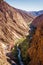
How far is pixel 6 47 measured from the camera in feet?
234

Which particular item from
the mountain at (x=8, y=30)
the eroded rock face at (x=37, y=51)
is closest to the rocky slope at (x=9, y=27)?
the mountain at (x=8, y=30)

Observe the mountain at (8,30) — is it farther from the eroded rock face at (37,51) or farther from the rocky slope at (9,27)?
the eroded rock face at (37,51)

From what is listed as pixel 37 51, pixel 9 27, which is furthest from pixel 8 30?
pixel 37 51

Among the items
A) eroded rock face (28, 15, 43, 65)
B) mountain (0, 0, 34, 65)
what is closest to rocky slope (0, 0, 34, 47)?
mountain (0, 0, 34, 65)

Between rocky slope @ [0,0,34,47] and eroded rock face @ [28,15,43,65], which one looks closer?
eroded rock face @ [28,15,43,65]

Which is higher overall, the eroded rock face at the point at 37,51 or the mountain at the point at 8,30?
the mountain at the point at 8,30

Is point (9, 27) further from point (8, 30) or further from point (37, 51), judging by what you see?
point (37, 51)

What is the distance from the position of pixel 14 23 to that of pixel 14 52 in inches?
1579

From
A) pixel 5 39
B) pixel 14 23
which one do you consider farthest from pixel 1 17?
pixel 5 39

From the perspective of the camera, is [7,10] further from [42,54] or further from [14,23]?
[42,54]

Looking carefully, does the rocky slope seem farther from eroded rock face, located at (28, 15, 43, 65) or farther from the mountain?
eroded rock face, located at (28, 15, 43, 65)

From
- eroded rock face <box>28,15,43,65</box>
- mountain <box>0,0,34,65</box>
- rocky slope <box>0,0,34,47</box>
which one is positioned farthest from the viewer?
rocky slope <box>0,0,34,47</box>

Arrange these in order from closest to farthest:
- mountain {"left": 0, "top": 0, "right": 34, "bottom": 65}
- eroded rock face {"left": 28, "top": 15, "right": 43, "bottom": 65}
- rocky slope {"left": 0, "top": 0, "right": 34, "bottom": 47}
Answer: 1. eroded rock face {"left": 28, "top": 15, "right": 43, "bottom": 65}
2. mountain {"left": 0, "top": 0, "right": 34, "bottom": 65}
3. rocky slope {"left": 0, "top": 0, "right": 34, "bottom": 47}

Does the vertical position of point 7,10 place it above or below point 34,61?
above
